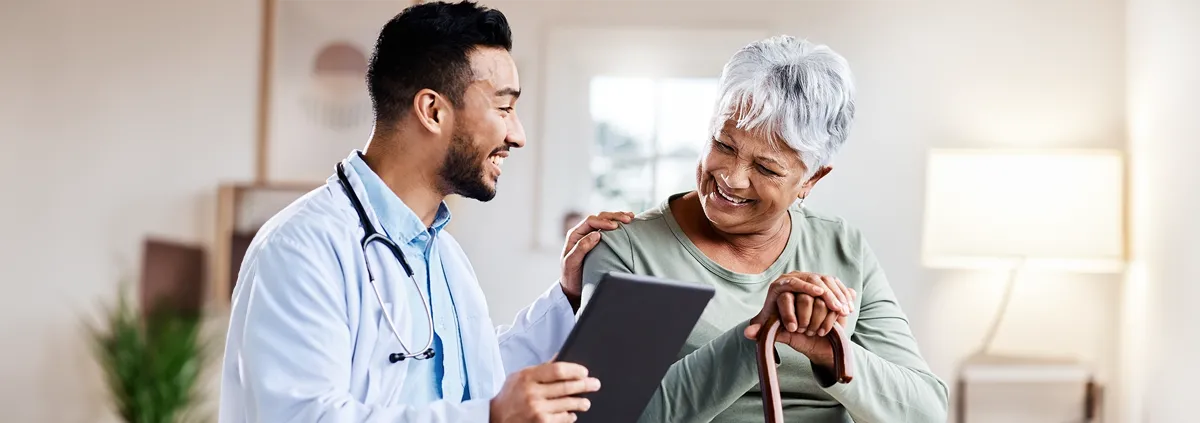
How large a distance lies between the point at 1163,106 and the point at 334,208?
2.60 m

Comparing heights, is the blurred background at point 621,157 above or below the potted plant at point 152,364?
above

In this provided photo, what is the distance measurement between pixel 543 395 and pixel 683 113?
2613mm

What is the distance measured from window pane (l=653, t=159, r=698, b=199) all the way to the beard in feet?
7.45

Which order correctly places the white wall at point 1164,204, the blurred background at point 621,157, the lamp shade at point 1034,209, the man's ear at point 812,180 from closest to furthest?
1. the man's ear at point 812,180
2. the white wall at point 1164,204
3. the lamp shade at point 1034,209
4. the blurred background at point 621,157

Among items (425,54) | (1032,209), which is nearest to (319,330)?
(425,54)

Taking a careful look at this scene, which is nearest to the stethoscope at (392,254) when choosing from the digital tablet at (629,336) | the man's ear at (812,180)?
the digital tablet at (629,336)

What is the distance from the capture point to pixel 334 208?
1494mm

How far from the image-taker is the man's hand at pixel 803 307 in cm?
152

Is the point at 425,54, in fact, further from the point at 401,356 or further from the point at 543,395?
the point at 543,395

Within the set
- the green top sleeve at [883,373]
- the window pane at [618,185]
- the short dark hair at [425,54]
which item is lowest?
the green top sleeve at [883,373]

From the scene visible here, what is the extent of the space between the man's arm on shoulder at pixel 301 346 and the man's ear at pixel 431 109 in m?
0.23

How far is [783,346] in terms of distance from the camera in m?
1.75

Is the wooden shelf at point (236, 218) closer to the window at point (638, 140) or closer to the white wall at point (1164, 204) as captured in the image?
the window at point (638, 140)

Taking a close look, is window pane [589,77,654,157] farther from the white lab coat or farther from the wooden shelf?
the white lab coat
